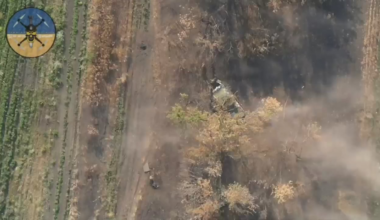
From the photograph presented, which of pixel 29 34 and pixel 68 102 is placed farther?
pixel 29 34

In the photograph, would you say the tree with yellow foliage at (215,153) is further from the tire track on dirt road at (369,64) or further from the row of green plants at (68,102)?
the row of green plants at (68,102)

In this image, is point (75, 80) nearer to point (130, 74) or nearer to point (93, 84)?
point (93, 84)

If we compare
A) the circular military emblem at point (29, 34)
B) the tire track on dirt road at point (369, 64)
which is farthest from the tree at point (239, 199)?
the circular military emblem at point (29, 34)

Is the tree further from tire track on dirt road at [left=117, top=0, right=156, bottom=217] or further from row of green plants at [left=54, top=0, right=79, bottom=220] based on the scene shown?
row of green plants at [left=54, top=0, right=79, bottom=220]

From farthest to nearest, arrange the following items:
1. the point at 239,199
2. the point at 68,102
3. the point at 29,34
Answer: the point at 29,34 → the point at 68,102 → the point at 239,199

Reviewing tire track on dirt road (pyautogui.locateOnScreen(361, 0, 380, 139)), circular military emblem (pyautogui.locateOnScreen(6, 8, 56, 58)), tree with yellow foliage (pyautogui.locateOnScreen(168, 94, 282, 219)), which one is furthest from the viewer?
circular military emblem (pyautogui.locateOnScreen(6, 8, 56, 58))

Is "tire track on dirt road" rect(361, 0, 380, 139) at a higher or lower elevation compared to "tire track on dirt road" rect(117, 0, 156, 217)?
higher

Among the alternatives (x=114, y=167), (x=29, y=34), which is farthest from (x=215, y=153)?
(x=29, y=34)

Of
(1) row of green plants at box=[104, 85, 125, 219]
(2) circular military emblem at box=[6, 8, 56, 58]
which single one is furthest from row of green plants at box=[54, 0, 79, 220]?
(1) row of green plants at box=[104, 85, 125, 219]

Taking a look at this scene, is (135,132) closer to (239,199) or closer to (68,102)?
(68,102)
